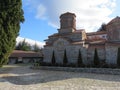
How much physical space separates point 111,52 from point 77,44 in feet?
18.2

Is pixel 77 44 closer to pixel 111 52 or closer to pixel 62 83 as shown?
pixel 111 52

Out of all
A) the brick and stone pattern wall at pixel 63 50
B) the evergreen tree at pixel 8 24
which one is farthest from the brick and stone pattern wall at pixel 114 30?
the evergreen tree at pixel 8 24

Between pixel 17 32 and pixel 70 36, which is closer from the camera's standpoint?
pixel 17 32

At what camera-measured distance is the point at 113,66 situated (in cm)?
2089

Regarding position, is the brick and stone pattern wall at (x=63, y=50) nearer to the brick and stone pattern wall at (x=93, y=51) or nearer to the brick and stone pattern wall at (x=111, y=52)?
the brick and stone pattern wall at (x=93, y=51)

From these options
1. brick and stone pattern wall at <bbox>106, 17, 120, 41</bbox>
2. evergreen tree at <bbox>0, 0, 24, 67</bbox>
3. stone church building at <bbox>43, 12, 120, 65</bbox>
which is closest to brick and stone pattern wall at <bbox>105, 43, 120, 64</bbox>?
stone church building at <bbox>43, 12, 120, 65</bbox>

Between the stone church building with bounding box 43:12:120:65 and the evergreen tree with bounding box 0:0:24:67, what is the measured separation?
10378mm

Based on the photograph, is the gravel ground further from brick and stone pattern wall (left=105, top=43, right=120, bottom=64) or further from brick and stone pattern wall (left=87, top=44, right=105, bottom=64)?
brick and stone pattern wall (left=87, top=44, right=105, bottom=64)

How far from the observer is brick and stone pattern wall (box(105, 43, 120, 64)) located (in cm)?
2380

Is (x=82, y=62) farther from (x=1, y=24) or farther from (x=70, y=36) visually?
(x=1, y=24)

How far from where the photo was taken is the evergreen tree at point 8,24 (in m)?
18.0

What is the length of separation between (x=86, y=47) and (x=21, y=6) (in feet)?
39.1

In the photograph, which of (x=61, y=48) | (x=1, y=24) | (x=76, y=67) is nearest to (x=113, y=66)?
(x=76, y=67)

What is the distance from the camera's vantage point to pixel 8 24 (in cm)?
1861
